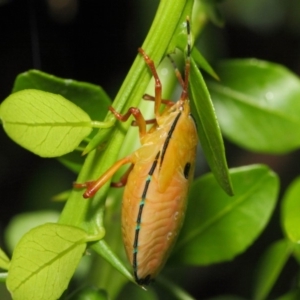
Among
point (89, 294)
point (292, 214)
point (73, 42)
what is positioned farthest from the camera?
point (73, 42)

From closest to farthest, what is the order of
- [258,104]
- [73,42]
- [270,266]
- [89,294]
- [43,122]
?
[43,122] < [89,294] < [270,266] < [258,104] < [73,42]

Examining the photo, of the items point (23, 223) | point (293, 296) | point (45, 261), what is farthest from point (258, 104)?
point (45, 261)

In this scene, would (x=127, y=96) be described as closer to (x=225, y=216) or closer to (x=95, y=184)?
(x=95, y=184)

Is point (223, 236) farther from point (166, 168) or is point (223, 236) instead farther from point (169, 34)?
point (169, 34)

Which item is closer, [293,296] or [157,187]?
[157,187]

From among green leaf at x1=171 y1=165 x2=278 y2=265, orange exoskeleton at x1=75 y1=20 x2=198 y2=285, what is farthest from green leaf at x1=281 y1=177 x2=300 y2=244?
orange exoskeleton at x1=75 y1=20 x2=198 y2=285

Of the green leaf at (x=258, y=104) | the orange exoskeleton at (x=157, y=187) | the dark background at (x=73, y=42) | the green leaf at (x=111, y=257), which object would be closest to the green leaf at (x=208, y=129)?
the orange exoskeleton at (x=157, y=187)

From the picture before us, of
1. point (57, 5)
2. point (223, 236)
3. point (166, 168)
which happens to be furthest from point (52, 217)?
point (57, 5)
